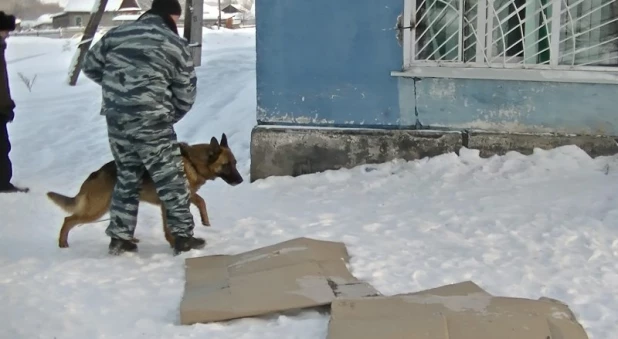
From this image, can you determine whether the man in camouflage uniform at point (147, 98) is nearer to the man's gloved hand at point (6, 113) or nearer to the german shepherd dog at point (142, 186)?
the german shepherd dog at point (142, 186)

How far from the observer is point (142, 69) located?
4.34 meters

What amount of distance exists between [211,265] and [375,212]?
1.66 meters

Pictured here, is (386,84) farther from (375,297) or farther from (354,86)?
(375,297)

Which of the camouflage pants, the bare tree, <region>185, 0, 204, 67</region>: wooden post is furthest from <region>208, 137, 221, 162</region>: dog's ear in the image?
the bare tree

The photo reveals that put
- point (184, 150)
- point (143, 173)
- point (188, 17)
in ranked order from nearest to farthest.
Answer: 1. point (143, 173)
2. point (184, 150)
3. point (188, 17)

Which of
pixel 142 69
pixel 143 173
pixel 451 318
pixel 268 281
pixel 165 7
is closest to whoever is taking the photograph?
pixel 451 318

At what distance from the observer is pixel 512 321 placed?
119 inches

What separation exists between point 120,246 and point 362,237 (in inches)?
66.1

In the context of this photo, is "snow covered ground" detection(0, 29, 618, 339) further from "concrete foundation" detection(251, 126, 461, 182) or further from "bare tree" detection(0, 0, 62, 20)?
"bare tree" detection(0, 0, 62, 20)

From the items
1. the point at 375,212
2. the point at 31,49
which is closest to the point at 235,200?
the point at 375,212

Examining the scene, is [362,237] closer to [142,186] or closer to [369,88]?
[142,186]

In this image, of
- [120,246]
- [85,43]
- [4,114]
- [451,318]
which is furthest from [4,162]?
[85,43]

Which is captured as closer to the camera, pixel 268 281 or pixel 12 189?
pixel 268 281

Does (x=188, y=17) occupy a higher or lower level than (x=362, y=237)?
higher
